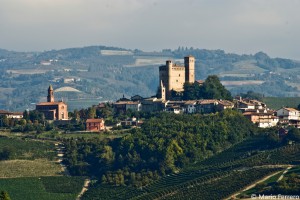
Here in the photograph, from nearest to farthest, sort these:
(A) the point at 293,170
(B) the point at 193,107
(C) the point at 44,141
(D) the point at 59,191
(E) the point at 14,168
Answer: (A) the point at 293,170 < (D) the point at 59,191 < (E) the point at 14,168 < (C) the point at 44,141 < (B) the point at 193,107

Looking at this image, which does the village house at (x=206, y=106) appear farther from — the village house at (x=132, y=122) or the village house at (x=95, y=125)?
the village house at (x=95, y=125)

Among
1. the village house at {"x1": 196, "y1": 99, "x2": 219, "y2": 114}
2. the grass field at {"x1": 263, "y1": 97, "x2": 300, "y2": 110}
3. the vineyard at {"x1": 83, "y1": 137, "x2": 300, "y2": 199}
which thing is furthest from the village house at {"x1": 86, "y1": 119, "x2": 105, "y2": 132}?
the grass field at {"x1": 263, "y1": 97, "x2": 300, "y2": 110}

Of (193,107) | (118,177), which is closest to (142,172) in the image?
(118,177)

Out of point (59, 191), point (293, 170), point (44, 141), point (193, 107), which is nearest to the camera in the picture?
point (293, 170)

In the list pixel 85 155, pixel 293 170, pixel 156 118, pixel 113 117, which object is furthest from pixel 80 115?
pixel 293 170

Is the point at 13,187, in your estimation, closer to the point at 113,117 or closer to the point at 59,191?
Answer: the point at 59,191

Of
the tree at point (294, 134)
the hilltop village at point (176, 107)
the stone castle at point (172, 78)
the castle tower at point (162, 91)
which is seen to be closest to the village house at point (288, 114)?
the hilltop village at point (176, 107)

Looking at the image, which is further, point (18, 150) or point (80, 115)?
point (80, 115)
